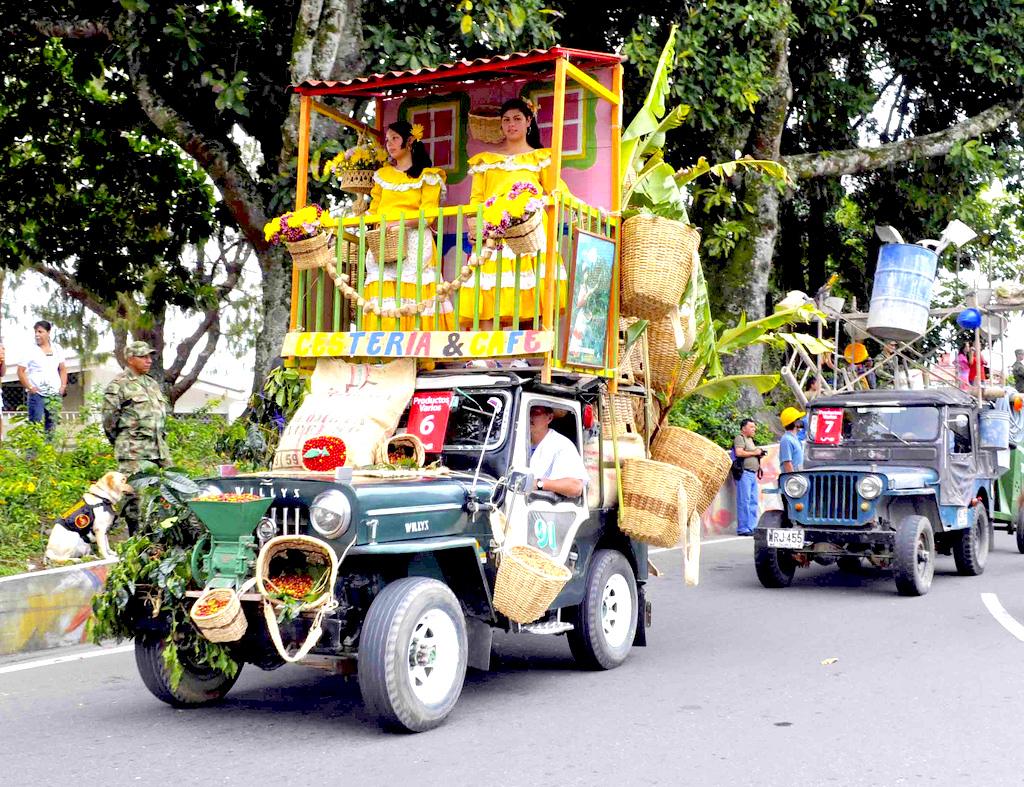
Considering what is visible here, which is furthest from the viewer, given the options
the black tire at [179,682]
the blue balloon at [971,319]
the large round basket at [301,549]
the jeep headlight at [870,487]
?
the blue balloon at [971,319]

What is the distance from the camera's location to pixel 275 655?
6.21 meters

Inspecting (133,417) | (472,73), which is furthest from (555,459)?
(133,417)

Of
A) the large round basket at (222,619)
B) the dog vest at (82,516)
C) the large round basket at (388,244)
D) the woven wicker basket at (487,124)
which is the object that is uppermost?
the woven wicker basket at (487,124)

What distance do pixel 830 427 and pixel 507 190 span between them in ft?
23.2

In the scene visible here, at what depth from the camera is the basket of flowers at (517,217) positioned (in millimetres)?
7117

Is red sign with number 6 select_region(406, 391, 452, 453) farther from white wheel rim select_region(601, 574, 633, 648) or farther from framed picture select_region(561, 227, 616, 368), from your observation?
white wheel rim select_region(601, 574, 633, 648)

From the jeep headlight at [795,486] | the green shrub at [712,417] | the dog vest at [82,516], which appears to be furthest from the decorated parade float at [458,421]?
the green shrub at [712,417]

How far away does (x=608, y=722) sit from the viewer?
6438 millimetres

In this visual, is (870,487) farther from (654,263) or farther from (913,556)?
(654,263)

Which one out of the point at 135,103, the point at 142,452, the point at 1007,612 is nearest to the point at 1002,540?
the point at 1007,612

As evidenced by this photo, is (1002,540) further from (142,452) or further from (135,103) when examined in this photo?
(135,103)

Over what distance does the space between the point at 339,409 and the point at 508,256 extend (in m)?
1.44

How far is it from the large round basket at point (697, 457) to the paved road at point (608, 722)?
1212 millimetres

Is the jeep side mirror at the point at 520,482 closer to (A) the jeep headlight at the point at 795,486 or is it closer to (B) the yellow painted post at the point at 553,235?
(B) the yellow painted post at the point at 553,235
